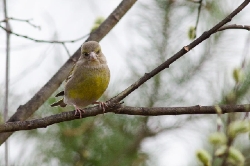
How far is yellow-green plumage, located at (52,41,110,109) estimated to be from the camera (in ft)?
11.5

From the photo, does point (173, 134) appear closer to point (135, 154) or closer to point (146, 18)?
point (135, 154)

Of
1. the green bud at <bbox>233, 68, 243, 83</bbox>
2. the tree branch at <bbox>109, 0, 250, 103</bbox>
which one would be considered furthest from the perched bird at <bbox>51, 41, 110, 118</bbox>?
the green bud at <bbox>233, 68, 243, 83</bbox>

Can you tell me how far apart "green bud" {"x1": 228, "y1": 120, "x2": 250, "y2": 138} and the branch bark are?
63.9 inches

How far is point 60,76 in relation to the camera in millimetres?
3301

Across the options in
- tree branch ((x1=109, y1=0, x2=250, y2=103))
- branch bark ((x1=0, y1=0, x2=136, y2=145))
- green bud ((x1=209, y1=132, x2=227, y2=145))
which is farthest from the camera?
branch bark ((x1=0, y1=0, x2=136, y2=145))

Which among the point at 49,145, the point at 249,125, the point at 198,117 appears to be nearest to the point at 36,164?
the point at 49,145

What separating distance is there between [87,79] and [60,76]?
1.02 feet

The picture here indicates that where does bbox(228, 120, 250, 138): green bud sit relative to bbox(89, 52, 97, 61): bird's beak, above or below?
below

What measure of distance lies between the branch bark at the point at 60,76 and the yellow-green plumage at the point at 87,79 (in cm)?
7

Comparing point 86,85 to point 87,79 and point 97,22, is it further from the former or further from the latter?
point 97,22

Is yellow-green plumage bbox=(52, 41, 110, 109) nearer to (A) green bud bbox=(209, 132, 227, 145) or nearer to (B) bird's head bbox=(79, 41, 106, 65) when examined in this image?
(B) bird's head bbox=(79, 41, 106, 65)

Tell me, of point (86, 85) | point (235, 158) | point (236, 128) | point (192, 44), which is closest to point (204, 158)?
point (235, 158)

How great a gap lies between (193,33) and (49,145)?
1702 mm

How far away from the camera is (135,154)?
3789 mm
